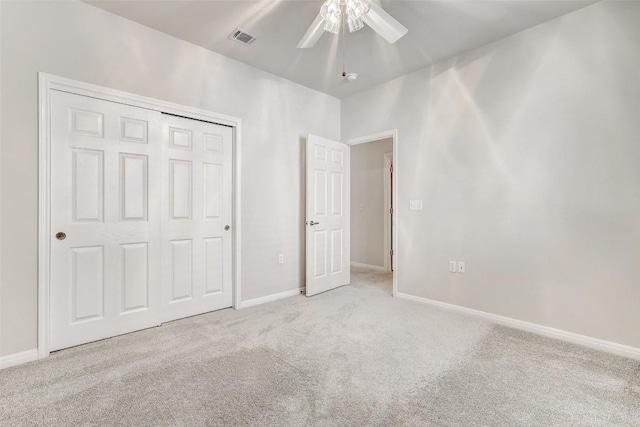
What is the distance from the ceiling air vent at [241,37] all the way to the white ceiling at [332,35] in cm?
5

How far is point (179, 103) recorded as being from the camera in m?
2.81

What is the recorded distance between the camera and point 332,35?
2.72 metres

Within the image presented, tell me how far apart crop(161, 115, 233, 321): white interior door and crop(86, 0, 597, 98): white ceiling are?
838mm

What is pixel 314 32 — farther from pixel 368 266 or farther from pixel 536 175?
pixel 368 266

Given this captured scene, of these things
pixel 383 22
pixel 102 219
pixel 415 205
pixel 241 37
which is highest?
pixel 241 37

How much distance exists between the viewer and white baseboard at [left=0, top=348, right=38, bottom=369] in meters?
1.98

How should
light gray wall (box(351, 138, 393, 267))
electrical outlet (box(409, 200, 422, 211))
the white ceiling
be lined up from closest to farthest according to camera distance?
the white ceiling, electrical outlet (box(409, 200, 422, 211)), light gray wall (box(351, 138, 393, 267))

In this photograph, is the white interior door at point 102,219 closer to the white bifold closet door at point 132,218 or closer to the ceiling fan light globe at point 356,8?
the white bifold closet door at point 132,218

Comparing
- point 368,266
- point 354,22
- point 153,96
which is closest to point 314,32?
point 354,22

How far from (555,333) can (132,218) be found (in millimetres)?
3818

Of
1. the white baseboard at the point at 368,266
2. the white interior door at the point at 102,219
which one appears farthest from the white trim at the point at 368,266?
the white interior door at the point at 102,219

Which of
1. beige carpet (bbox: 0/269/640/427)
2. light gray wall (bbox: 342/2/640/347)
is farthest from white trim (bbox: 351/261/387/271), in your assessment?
beige carpet (bbox: 0/269/640/427)

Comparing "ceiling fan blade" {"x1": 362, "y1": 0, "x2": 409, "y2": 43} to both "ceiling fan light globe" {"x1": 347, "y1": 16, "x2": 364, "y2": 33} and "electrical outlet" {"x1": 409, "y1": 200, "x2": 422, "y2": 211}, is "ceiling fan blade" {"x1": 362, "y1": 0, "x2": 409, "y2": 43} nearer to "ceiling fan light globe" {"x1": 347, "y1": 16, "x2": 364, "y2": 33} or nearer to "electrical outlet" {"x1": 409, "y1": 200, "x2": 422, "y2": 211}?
"ceiling fan light globe" {"x1": 347, "y1": 16, "x2": 364, "y2": 33}

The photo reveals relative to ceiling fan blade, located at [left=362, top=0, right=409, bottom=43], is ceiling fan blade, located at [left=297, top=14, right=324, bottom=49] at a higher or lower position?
higher
